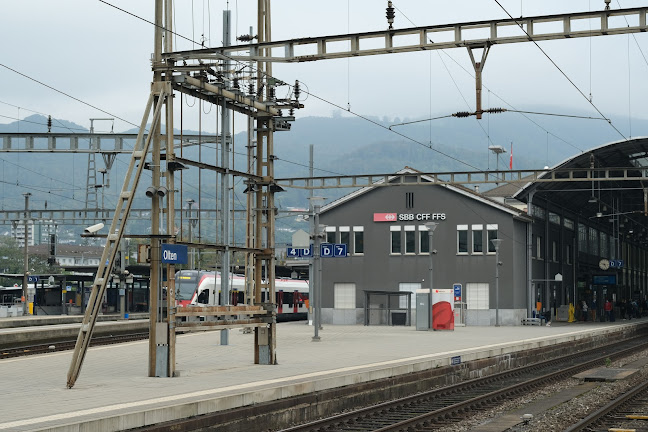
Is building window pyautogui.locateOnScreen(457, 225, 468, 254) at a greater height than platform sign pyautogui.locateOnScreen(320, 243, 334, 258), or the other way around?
building window pyautogui.locateOnScreen(457, 225, 468, 254)

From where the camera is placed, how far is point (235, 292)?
54.8m

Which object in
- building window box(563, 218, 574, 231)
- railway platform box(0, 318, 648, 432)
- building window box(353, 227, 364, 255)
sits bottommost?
railway platform box(0, 318, 648, 432)

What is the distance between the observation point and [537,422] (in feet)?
52.3

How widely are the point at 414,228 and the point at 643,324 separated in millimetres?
17307

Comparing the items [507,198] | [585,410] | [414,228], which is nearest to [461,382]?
[585,410]

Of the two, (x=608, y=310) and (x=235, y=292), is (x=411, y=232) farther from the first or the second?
(x=608, y=310)

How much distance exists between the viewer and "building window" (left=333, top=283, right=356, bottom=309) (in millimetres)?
55969

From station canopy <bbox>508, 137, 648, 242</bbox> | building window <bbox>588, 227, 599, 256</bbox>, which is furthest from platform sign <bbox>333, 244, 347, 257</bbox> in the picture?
building window <bbox>588, 227, 599, 256</bbox>

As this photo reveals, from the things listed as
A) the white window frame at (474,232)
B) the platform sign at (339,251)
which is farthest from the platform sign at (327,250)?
the white window frame at (474,232)

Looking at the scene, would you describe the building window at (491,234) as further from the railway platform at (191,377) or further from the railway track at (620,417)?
the railway track at (620,417)

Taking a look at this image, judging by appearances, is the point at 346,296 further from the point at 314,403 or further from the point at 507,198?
the point at 314,403

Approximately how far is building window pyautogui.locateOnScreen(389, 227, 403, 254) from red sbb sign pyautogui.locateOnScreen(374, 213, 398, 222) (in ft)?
1.91

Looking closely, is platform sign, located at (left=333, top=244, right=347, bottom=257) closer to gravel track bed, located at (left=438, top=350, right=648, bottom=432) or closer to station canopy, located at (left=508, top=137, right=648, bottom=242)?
station canopy, located at (left=508, top=137, right=648, bottom=242)

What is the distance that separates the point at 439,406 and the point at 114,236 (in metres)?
6.77
